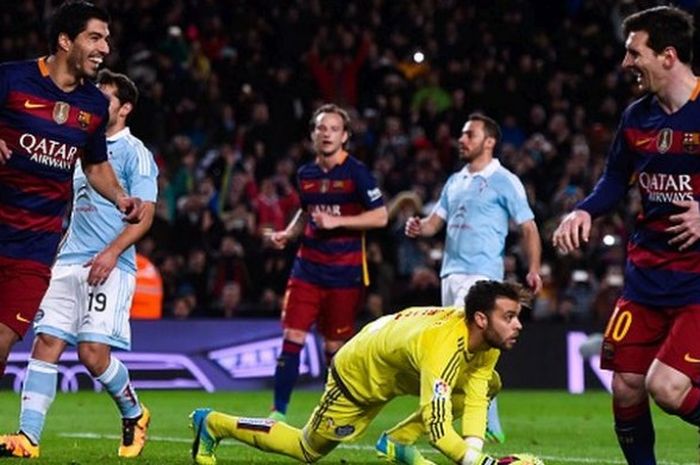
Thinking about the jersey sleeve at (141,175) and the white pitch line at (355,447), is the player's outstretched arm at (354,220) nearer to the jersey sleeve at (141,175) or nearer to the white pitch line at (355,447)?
the white pitch line at (355,447)

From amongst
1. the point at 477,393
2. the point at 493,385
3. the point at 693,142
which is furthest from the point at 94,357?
the point at 693,142

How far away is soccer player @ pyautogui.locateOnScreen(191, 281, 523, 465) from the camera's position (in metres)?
8.89

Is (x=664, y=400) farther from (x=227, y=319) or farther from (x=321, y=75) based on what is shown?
(x=321, y=75)

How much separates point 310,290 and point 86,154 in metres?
4.33

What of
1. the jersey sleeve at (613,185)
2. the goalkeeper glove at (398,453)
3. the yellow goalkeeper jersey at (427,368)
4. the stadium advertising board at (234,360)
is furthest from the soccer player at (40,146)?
the stadium advertising board at (234,360)

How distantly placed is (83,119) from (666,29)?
11.0 ft

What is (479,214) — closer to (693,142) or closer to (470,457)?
(693,142)

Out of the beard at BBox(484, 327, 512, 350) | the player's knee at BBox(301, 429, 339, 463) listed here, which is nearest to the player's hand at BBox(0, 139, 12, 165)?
the player's knee at BBox(301, 429, 339, 463)

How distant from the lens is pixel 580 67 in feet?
89.4

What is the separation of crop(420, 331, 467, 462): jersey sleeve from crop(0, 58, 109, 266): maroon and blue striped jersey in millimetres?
2327

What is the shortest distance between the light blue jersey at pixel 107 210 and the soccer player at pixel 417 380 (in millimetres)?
1504

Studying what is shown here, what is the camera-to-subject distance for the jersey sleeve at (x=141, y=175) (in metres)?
10.9

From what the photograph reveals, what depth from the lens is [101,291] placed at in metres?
10.9

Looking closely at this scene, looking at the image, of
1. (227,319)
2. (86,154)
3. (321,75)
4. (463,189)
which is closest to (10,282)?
(86,154)
